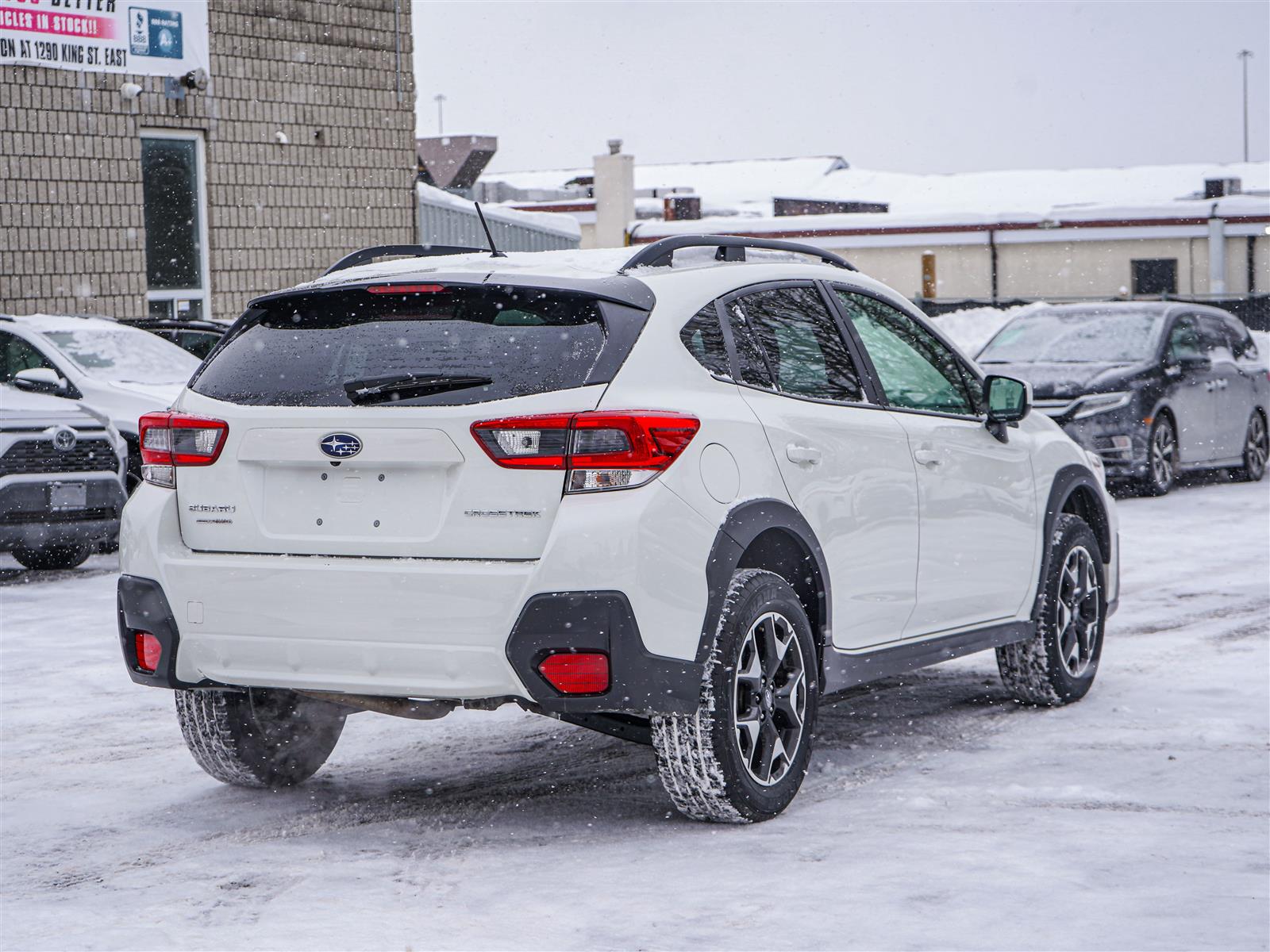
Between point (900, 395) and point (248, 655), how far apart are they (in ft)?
8.15

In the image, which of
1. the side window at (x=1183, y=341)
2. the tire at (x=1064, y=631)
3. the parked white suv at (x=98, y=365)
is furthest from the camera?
the side window at (x=1183, y=341)

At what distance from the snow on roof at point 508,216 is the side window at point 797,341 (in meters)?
15.8

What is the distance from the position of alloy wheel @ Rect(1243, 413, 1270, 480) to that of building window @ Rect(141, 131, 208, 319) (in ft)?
33.5

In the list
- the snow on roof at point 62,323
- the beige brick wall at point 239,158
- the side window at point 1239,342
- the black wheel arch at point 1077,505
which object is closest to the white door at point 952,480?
the black wheel arch at point 1077,505

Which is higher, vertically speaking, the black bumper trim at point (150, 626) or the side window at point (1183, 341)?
the side window at point (1183, 341)

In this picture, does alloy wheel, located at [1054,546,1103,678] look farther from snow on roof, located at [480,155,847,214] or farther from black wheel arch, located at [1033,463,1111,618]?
snow on roof, located at [480,155,847,214]

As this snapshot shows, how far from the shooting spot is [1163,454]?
15.9 metres

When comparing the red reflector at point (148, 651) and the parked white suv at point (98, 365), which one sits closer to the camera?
the red reflector at point (148, 651)

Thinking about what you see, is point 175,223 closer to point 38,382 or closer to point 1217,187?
point 38,382

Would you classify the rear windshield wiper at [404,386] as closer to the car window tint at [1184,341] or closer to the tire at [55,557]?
the tire at [55,557]

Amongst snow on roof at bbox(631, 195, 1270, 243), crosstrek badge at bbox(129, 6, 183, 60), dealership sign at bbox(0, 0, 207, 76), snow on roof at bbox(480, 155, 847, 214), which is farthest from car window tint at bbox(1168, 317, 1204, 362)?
snow on roof at bbox(480, 155, 847, 214)

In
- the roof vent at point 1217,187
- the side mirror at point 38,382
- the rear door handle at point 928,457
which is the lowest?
the rear door handle at point 928,457

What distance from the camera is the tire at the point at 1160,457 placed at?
15.7 m

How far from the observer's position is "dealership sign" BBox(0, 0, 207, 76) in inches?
675
